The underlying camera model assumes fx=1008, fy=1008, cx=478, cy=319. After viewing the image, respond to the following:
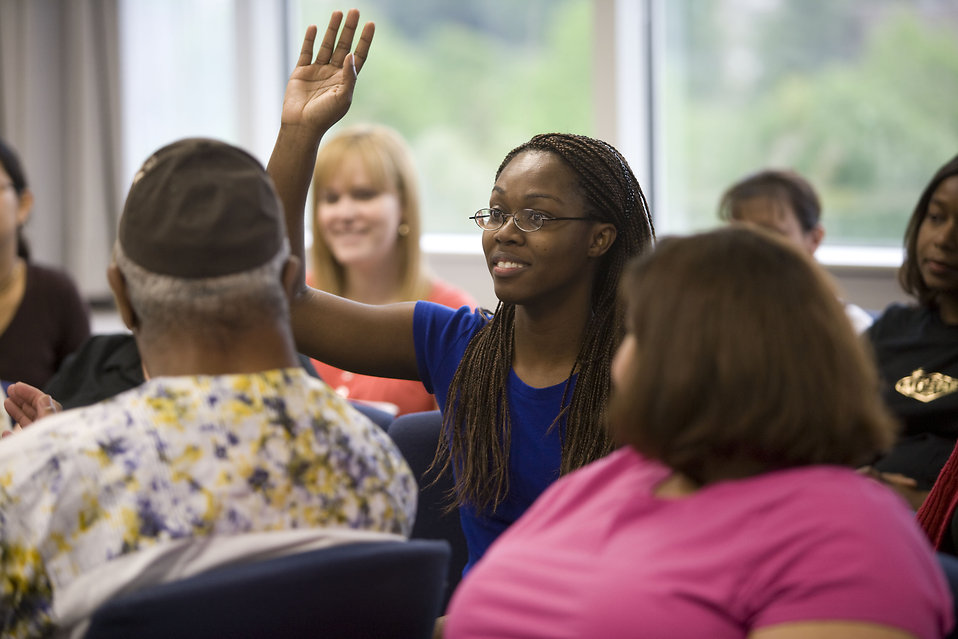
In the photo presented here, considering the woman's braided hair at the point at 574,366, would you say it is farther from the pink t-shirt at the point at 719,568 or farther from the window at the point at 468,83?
the window at the point at 468,83

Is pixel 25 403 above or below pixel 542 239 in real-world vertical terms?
below

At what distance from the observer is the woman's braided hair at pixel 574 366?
5.76ft

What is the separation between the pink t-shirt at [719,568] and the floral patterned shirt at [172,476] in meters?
0.21

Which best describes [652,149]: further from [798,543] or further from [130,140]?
[798,543]

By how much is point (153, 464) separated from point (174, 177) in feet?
1.08

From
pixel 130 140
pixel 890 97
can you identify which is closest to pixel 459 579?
pixel 890 97

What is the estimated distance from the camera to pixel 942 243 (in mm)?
2627

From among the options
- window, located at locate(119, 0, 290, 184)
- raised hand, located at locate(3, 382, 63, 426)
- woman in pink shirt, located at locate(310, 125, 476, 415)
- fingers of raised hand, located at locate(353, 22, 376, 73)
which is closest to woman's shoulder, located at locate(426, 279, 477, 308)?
woman in pink shirt, located at locate(310, 125, 476, 415)

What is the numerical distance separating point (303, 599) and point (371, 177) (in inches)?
98.0

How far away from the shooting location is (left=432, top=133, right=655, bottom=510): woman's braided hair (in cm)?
175

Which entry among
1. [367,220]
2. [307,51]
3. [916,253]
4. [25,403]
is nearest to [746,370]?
[25,403]

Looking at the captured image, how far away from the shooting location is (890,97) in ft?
13.6

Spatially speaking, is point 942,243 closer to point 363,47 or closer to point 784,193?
point 784,193

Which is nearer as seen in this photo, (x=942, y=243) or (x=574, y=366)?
(x=574, y=366)
